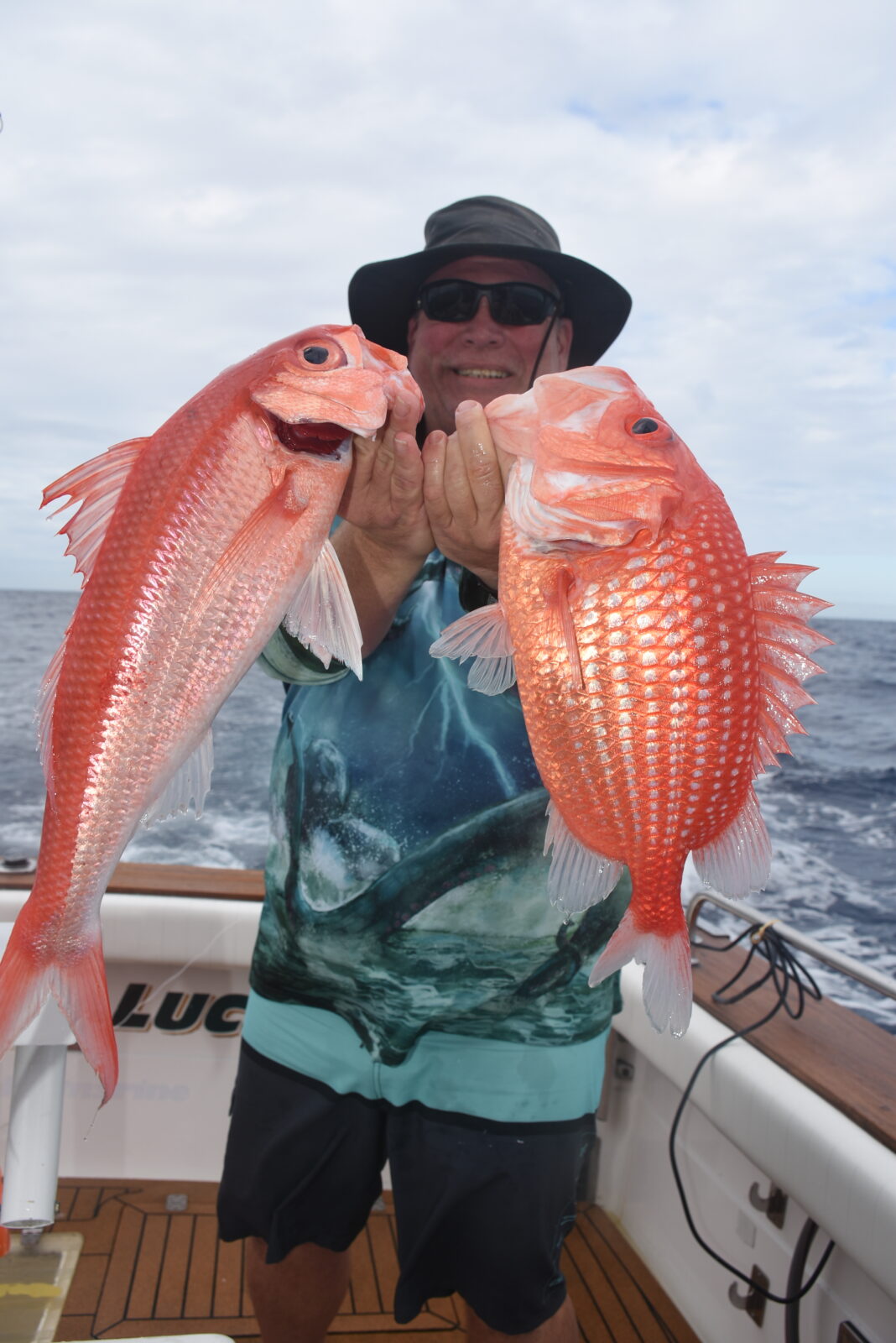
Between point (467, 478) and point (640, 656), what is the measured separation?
515mm

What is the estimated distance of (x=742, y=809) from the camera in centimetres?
159

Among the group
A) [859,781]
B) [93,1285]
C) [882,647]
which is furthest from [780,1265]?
[882,647]

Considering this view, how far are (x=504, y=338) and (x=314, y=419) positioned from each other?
144 centimetres

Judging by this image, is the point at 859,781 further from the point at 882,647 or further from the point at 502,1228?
the point at 882,647

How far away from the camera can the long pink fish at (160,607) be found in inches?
55.4

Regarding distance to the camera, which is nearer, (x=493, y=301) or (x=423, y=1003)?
(x=423, y=1003)

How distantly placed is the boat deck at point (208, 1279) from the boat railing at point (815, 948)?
1320 millimetres

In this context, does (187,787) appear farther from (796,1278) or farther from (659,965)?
(796,1278)

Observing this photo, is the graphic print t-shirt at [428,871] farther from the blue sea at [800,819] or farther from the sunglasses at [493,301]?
the blue sea at [800,819]

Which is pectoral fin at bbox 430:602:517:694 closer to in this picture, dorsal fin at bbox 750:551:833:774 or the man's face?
dorsal fin at bbox 750:551:833:774

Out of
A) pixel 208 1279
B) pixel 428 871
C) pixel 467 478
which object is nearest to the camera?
pixel 467 478

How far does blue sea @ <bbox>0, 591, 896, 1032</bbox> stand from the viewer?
7.14 metres

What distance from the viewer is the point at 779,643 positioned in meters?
1.61

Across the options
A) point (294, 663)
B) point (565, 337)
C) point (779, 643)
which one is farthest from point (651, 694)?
point (565, 337)
